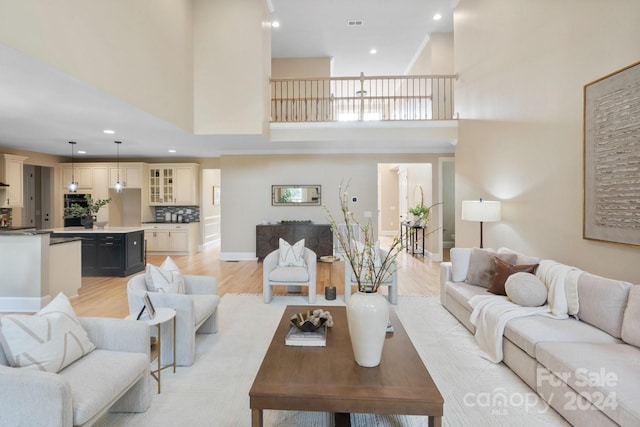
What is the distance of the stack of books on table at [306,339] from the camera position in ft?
7.11

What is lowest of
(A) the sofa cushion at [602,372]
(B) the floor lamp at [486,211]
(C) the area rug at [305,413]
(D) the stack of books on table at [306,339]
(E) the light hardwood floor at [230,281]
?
(C) the area rug at [305,413]

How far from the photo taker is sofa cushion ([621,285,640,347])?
2.15 metres

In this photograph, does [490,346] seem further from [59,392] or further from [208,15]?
[208,15]

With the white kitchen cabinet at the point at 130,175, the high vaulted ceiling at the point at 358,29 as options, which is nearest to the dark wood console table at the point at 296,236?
the white kitchen cabinet at the point at 130,175

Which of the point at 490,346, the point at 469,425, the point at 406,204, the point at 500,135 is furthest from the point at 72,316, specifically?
the point at 406,204

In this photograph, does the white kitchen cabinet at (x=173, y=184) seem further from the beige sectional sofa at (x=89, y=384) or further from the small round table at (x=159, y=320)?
the beige sectional sofa at (x=89, y=384)

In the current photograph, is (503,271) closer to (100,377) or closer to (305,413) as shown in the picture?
(305,413)

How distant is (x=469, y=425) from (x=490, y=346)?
1032 millimetres

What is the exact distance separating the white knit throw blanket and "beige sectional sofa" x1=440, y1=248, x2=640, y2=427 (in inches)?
1.4

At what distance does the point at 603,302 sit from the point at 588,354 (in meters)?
0.62

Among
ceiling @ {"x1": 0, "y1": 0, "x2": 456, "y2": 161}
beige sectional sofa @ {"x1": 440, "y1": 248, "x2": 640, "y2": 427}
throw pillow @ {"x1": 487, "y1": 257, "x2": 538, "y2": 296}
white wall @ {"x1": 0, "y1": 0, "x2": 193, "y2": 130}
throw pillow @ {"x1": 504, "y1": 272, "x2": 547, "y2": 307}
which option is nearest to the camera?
beige sectional sofa @ {"x1": 440, "y1": 248, "x2": 640, "y2": 427}

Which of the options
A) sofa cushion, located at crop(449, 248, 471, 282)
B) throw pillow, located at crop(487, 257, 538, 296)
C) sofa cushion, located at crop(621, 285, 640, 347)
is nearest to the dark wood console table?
sofa cushion, located at crop(449, 248, 471, 282)

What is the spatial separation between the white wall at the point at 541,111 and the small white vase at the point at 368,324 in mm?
2248

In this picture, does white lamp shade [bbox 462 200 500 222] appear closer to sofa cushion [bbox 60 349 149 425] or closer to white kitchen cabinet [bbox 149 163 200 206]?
sofa cushion [bbox 60 349 149 425]
